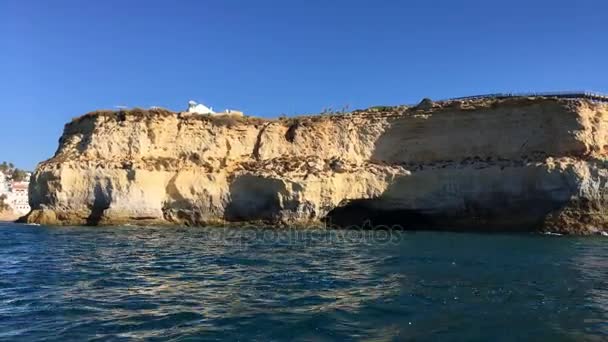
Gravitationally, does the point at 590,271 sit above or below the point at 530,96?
below

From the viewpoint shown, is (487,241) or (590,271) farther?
(487,241)

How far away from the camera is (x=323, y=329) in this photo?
25.0ft

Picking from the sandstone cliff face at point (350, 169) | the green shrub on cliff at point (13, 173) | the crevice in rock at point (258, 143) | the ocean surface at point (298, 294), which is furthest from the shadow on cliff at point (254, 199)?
the green shrub on cliff at point (13, 173)

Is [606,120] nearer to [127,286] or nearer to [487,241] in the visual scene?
[487,241]

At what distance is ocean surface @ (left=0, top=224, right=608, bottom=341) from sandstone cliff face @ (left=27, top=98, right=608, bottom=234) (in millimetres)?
11518

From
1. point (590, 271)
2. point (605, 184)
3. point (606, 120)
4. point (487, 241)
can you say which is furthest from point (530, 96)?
point (590, 271)

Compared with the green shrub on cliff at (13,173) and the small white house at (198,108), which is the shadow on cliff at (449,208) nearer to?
the small white house at (198,108)

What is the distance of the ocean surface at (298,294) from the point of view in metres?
7.55

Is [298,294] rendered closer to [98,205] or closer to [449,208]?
[449,208]

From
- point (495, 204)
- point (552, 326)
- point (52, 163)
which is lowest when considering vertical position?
point (552, 326)

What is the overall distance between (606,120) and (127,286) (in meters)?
29.0

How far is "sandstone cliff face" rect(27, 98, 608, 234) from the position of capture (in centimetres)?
2888

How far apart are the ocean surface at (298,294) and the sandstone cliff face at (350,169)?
1152 cm

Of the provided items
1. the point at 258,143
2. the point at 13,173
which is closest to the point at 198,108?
the point at 258,143
